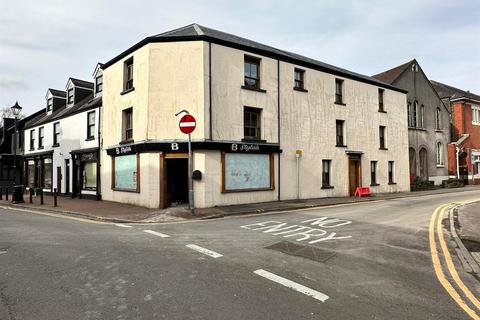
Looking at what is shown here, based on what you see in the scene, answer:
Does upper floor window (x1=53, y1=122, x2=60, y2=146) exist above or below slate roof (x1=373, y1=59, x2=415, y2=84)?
below

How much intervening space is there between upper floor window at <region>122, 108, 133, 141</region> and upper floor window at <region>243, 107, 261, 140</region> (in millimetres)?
6298

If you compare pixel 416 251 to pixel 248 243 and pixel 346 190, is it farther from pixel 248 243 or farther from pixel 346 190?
pixel 346 190

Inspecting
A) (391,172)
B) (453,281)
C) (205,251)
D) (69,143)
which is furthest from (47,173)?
(453,281)

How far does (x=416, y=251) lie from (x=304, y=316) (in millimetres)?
4503

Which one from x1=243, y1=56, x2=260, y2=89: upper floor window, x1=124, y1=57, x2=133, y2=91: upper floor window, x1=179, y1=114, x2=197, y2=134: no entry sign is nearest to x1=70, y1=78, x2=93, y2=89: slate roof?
x1=124, y1=57, x2=133, y2=91: upper floor window

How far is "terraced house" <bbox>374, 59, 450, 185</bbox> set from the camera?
29.1m

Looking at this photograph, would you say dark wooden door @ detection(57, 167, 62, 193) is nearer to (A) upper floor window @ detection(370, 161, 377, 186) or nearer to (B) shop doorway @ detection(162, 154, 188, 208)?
(B) shop doorway @ detection(162, 154, 188, 208)

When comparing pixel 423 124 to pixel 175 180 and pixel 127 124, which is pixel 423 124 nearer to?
pixel 175 180

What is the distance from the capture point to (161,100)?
15203mm

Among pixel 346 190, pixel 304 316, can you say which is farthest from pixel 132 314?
→ pixel 346 190

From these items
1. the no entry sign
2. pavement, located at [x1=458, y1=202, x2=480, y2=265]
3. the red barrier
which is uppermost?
the no entry sign

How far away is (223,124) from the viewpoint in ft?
51.2

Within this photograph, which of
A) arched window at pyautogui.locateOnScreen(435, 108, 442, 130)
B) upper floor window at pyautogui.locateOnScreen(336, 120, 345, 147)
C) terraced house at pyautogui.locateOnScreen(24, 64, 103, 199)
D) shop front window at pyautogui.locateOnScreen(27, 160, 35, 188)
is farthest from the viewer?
arched window at pyautogui.locateOnScreen(435, 108, 442, 130)

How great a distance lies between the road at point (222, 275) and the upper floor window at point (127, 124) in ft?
29.4
